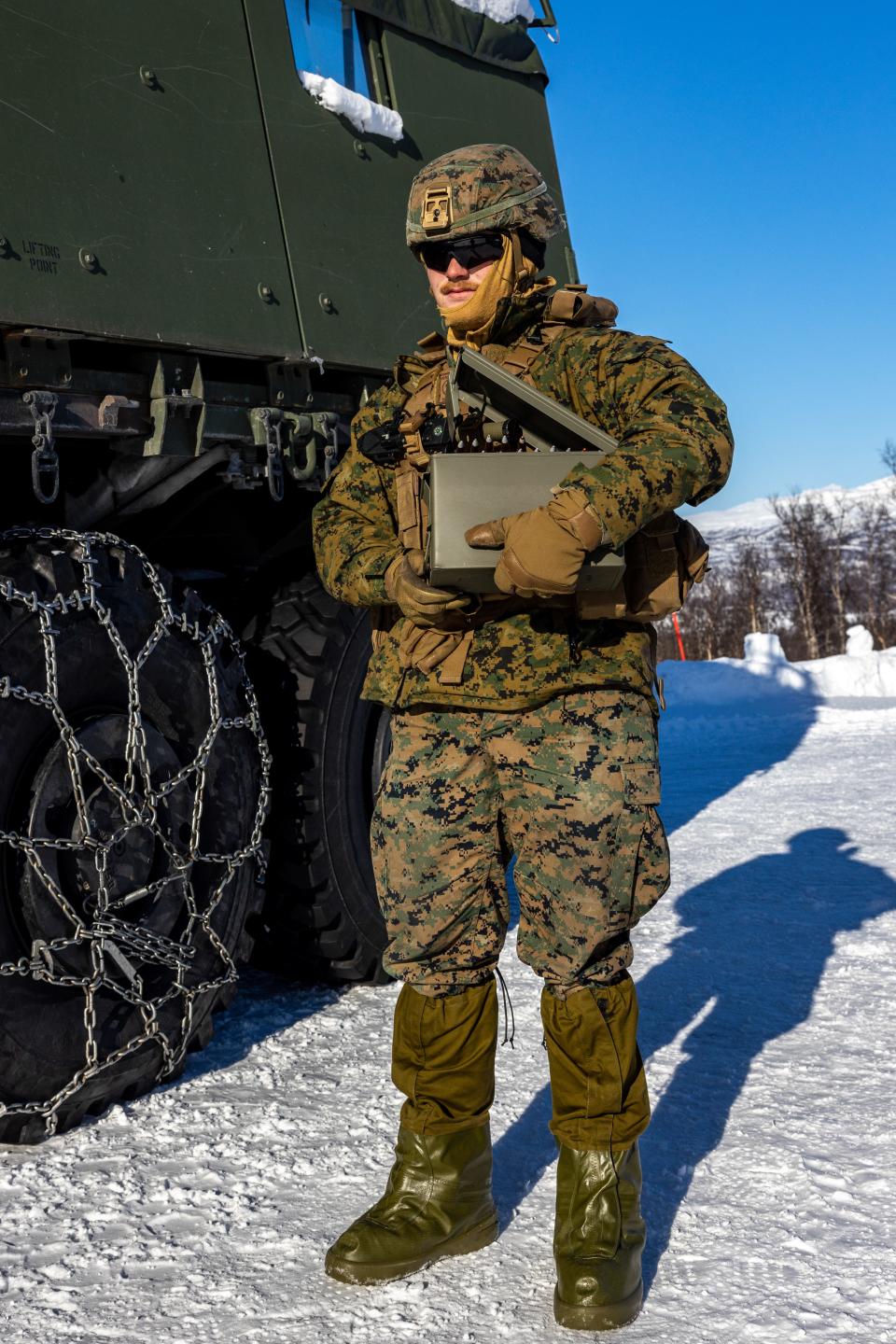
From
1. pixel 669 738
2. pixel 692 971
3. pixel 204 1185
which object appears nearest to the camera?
pixel 204 1185

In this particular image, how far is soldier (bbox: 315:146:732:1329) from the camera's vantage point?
2348 millimetres

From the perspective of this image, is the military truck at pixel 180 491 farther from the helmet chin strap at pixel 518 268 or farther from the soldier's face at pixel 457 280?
the helmet chin strap at pixel 518 268

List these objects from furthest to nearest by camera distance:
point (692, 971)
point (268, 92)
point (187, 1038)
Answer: point (692, 971)
point (268, 92)
point (187, 1038)

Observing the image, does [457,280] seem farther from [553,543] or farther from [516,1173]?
[516,1173]

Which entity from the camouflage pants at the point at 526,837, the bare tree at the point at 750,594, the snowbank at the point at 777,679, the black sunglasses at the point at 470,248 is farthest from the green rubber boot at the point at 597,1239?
the bare tree at the point at 750,594

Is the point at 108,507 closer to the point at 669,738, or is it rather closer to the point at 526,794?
the point at 526,794

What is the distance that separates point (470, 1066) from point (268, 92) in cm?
245

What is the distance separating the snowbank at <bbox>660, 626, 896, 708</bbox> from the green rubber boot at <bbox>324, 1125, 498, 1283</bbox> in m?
10.2

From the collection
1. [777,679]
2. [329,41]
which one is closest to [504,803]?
[329,41]

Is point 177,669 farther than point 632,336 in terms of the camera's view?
Yes

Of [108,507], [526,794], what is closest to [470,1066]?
[526,794]

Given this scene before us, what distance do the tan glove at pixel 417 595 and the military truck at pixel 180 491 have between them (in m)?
0.91

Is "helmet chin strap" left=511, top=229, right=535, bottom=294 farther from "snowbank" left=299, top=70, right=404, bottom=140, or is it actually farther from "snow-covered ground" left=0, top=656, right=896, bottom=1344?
"snow-covered ground" left=0, top=656, right=896, bottom=1344

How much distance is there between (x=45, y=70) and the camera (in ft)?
9.62
